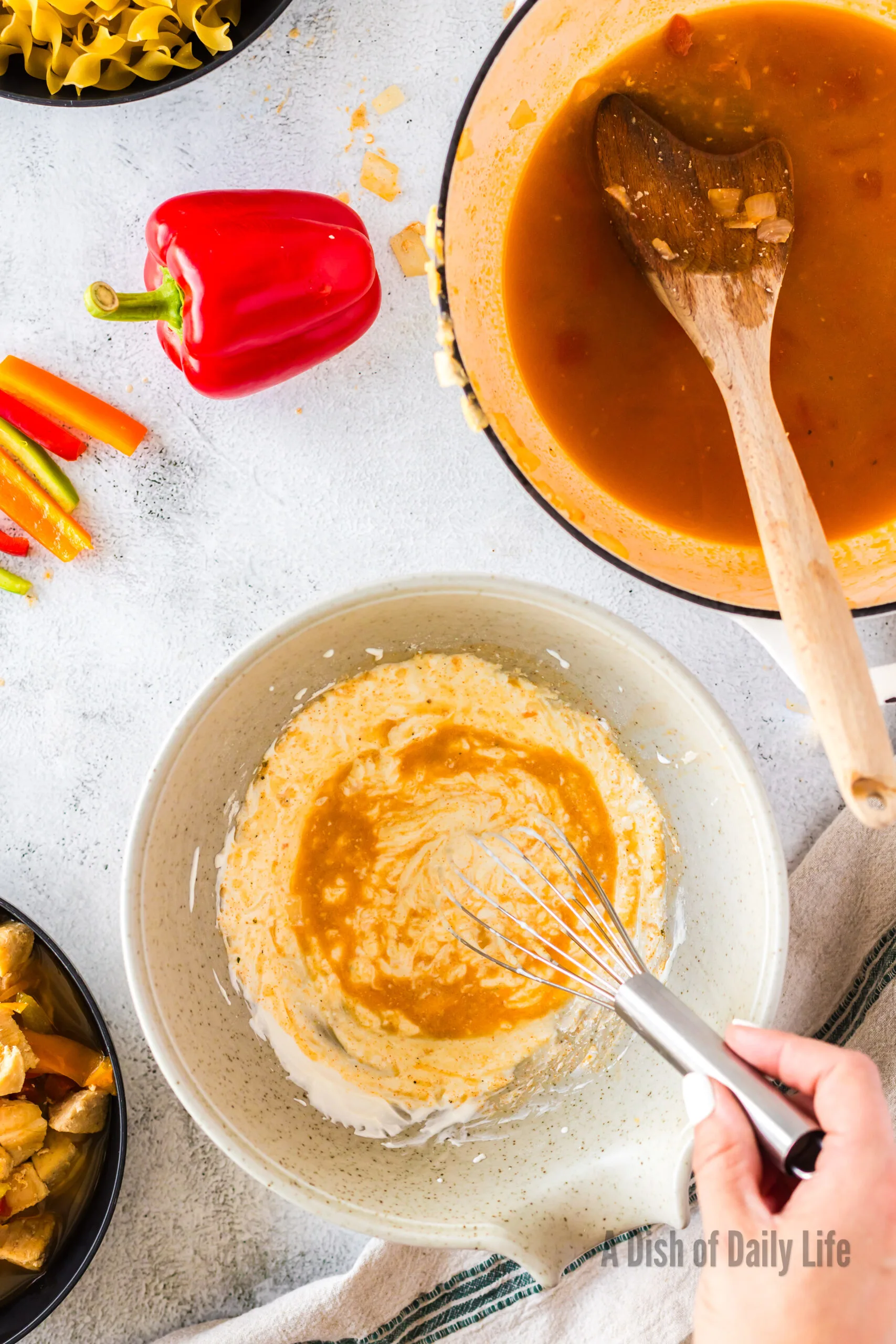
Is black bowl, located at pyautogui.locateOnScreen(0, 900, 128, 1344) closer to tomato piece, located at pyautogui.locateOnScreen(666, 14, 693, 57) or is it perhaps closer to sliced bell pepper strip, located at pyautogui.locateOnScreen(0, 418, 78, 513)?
sliced bell pepper strip, located at pyautogui.locateOnScreen(0, 418, 78, 513)

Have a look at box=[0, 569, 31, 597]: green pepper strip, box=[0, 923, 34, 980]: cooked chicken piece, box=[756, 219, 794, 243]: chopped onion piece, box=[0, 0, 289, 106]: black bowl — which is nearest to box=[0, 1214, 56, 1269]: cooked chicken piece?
box=[0, 923, 34, 980]: cooked chicken piece

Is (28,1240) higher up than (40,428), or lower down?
lower down

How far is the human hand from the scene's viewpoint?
909mm

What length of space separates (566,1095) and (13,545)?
3.44ft

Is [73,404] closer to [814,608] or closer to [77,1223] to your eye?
[814,608]

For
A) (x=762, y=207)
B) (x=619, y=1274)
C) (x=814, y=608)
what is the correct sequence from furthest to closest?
1. (x=619, y=1274)
2. (x=762, y=207)
3. (x=814, y=608)

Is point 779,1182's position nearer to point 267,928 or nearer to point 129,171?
point 267,928

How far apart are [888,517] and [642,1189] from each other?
848 mm

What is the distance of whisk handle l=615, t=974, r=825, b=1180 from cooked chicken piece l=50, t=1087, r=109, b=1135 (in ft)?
2.48

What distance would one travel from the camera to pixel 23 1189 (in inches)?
52.7

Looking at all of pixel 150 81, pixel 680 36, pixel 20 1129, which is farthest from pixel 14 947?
pixel 680 36

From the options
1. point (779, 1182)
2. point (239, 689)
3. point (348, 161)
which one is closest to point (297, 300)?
point (348, 161)

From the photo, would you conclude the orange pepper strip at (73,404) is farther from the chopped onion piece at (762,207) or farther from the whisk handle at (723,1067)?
the whisk handle at (723,1067)

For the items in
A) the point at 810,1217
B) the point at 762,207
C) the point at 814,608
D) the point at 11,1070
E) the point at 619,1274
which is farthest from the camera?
the point at 619,1274
